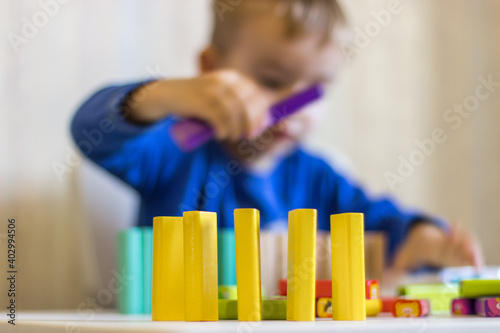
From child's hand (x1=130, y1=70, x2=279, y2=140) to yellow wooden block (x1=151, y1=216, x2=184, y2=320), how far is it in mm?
302

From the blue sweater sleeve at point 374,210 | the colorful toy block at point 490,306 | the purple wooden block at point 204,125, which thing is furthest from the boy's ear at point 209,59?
the colorful toy block at point 490,306

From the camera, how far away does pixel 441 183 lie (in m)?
1.07

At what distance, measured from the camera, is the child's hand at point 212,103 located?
29.2 inches

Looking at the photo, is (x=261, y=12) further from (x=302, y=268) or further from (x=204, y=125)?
(x=302, y=268)

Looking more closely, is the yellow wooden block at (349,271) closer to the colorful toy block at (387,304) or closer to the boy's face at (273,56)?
the colorful toy block at (387,304)

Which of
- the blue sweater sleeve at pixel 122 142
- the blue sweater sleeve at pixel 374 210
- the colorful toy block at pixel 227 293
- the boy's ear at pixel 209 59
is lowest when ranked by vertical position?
the colorful toy block at pixel 227 293

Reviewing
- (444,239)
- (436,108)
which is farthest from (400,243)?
(436,108)

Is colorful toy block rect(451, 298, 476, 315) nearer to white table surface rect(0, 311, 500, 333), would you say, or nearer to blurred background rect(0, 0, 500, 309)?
white table surface rect(0, 311, 500, 333)

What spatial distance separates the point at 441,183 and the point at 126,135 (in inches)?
24.4

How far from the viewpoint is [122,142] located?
746 millimetres

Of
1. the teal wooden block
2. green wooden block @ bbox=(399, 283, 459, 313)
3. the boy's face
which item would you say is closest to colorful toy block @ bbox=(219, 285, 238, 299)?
the teal wooden block

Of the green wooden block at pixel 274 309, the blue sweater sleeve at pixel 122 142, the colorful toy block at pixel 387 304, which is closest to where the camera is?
the green wooden block at pixel 274 309

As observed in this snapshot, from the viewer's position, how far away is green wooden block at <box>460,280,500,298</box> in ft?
1.77

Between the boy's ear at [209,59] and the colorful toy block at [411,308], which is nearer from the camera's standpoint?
the colorful toy block at [411,308]
